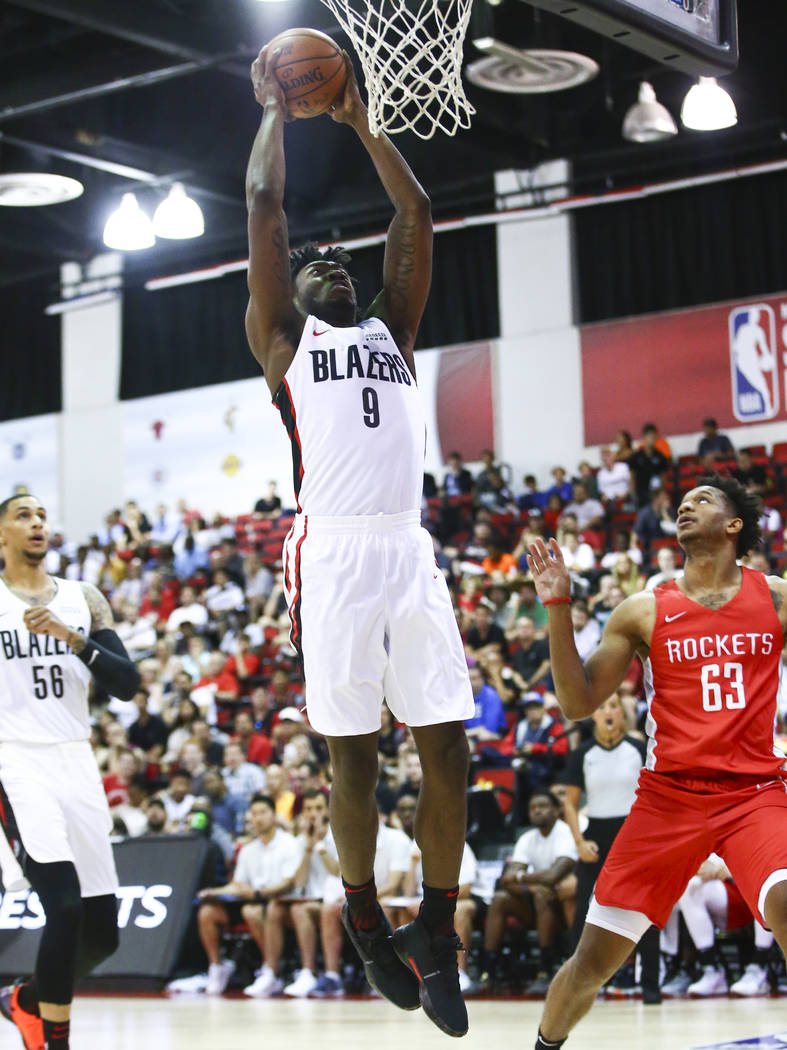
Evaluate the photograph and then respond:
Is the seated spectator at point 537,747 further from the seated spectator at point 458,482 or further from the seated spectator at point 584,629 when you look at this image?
the seated spectator at point 458,482

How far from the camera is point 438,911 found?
4.64m

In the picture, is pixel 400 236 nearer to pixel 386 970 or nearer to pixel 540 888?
pixel 386 970

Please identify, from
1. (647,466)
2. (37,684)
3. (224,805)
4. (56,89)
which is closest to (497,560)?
(647,466)

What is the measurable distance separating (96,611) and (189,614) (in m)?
12.2

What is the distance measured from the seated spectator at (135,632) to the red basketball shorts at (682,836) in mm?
13275

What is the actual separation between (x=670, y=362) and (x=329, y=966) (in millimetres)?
11518

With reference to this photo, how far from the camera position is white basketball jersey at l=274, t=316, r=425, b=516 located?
15.1 ft

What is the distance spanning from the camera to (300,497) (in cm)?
473

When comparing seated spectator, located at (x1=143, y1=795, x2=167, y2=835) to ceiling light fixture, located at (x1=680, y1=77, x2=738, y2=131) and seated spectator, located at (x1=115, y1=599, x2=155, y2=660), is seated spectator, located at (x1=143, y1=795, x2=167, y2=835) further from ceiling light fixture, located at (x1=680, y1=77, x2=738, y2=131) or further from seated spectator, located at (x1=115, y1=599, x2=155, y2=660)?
ceiling light fixture, located at (x1=680, y1=77, x2=738, y2=131)

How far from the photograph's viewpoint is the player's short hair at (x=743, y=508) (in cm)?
581

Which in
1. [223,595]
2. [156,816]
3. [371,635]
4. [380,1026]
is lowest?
[380,1026]

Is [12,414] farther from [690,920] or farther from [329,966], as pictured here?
[690,920]

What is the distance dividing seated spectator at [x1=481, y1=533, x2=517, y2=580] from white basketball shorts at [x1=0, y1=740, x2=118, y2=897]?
1062cm

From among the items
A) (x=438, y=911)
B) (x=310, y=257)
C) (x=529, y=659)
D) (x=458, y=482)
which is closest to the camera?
(x=438, y=911)
